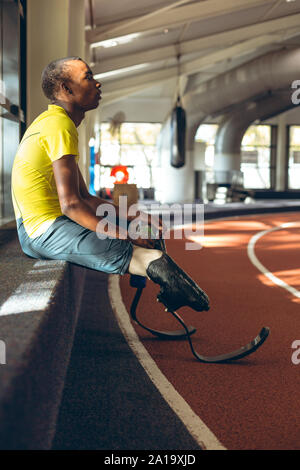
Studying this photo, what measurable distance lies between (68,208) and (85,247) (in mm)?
319

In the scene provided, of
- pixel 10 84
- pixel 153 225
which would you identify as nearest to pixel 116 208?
pixel 153 225

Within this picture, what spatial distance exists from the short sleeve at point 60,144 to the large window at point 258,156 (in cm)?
2758

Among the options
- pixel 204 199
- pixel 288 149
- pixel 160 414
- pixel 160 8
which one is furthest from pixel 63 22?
pixel 288 149

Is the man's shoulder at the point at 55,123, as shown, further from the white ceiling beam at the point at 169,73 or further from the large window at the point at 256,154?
the large window at the point at 256,154

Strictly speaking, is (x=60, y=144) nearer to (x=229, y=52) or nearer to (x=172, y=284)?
(x=172, y=284)

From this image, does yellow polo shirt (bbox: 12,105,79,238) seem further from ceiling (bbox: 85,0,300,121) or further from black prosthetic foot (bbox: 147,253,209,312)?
ceiling (bbox: 85,0,300,121)

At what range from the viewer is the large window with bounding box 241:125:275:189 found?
1194 inches

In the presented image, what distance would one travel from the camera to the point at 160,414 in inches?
124

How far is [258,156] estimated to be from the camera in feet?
100

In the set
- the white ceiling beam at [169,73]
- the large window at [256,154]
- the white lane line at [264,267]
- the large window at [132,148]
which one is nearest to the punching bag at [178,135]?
the white ceiling beam at [169,73]

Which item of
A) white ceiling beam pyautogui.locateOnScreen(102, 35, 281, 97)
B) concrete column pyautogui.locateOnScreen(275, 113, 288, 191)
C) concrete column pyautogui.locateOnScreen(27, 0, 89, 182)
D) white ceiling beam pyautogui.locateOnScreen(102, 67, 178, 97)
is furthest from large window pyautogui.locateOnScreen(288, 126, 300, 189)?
concrete column pyautogui.locateOnScreen(27, 0, 89, 182)

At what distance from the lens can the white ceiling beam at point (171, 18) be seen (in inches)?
476
